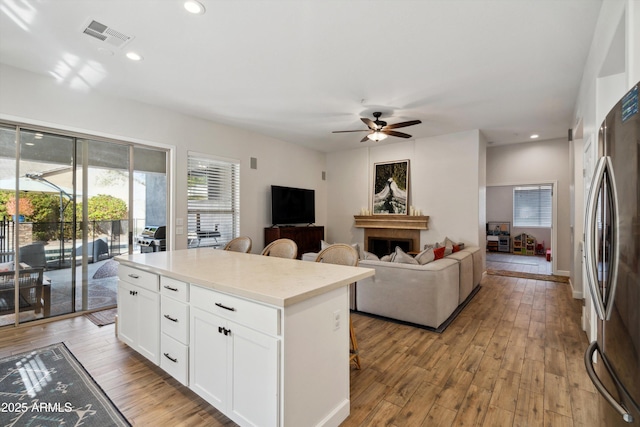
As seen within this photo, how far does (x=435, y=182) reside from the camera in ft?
19.8

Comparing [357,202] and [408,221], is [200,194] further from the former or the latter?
[408,221]

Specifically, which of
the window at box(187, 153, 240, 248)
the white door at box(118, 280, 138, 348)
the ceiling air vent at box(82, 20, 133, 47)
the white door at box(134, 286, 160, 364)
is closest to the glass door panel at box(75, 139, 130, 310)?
the window at box(187, 153, 240, 248)

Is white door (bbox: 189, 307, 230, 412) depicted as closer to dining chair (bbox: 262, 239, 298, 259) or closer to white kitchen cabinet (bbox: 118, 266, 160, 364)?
white kitchen cabinet (bbox: 118, 266, 160, 364)

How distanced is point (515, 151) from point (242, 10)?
6526 millimetres

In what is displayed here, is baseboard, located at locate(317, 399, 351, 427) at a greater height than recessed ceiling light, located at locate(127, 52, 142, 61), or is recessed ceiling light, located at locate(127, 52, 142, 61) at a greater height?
recessed ceiling light, located at locate(127, 52, 142, 61)

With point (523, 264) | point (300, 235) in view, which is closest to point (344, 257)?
point (300, 235)

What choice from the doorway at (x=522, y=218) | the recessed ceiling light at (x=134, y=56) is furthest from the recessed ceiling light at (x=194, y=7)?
the doorway at (x=522, y=218)

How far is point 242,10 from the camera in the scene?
7.55ft

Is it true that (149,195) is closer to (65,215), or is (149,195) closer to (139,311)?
(65,215)

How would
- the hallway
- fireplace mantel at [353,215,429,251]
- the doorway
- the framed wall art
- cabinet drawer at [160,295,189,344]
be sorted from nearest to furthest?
cabinet drawer at [160,295,189,344], fireplace mantel at [353,215,429,251], the framed wall art, the hallway, the doorway

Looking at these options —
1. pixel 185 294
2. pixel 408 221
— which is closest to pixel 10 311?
pixel 185 294

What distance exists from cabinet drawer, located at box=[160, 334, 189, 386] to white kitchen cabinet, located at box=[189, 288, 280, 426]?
0.06m

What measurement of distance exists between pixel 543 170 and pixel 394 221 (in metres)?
3.24

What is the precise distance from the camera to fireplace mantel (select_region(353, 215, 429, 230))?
20.0 ft
